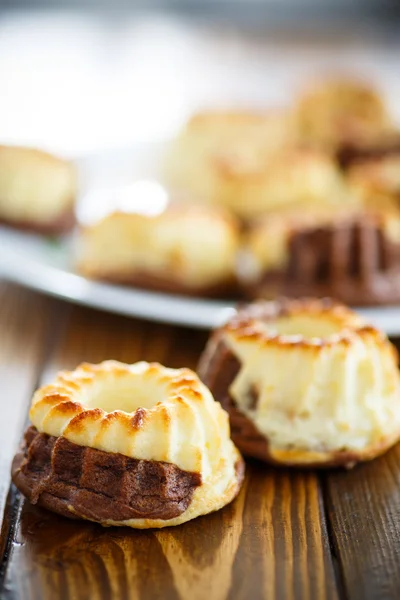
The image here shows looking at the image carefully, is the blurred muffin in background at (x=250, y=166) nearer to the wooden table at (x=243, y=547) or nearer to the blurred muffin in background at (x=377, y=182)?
the blurred muffin in background at (x=377, y=182)

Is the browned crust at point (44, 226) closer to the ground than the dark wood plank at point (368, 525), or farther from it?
closer to the ground

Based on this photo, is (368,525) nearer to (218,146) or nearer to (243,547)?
(243,547)

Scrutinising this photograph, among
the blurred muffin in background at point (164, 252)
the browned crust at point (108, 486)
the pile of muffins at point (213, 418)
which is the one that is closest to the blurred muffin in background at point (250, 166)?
the blurred muffin in background at point (164, 252)

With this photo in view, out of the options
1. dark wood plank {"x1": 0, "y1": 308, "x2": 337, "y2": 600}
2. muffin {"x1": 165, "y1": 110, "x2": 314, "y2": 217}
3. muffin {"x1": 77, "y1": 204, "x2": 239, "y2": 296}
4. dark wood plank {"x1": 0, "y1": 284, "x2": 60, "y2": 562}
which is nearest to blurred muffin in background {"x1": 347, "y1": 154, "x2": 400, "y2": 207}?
muffin {"x1": 165, "y1": 110, "x2": 314, "y2": 217}

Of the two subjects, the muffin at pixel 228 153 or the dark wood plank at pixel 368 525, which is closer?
the dark wood plank at pixel 368 525

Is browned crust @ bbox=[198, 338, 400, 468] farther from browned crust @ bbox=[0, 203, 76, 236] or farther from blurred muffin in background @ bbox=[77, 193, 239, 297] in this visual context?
browned crust @ bbox=[0, 203, 76, 236]

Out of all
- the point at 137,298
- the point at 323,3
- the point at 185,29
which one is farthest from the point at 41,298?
the point at 323,3
